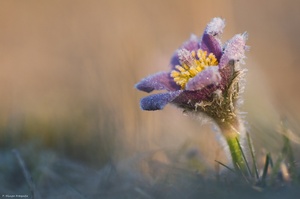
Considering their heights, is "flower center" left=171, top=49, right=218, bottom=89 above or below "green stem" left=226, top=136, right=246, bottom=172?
above

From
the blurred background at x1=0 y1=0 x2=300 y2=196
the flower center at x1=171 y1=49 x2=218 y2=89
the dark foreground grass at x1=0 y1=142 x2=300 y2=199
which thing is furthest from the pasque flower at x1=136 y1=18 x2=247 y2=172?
the blurred background at x1=0 y1=0 x2=300 y2=196

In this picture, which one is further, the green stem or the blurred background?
the blurred background

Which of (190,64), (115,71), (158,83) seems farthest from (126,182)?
(115,71)

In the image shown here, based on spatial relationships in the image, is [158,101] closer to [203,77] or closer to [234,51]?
[203,77]

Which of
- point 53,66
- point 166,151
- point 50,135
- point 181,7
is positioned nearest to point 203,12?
point 181,7

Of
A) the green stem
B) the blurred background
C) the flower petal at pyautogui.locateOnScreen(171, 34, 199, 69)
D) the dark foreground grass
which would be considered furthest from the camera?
the blurred background

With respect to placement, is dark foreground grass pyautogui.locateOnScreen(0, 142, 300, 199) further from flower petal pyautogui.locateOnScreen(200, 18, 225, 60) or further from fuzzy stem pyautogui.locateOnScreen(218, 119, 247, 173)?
flower petal pyautogui.locateOnScreen(200, 18, 225, 60)

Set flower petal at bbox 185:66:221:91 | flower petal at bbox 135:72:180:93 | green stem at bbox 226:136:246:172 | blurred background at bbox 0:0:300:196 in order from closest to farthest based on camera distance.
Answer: flower petal at bbox 185:66:221:91 → green stem at bbox 226:136:246:172 → flower petal at bbox 135:72:180:93 → blurred background at bbox 0:0:300:196

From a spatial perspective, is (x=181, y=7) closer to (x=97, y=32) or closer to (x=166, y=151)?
(x=97, y=32)
